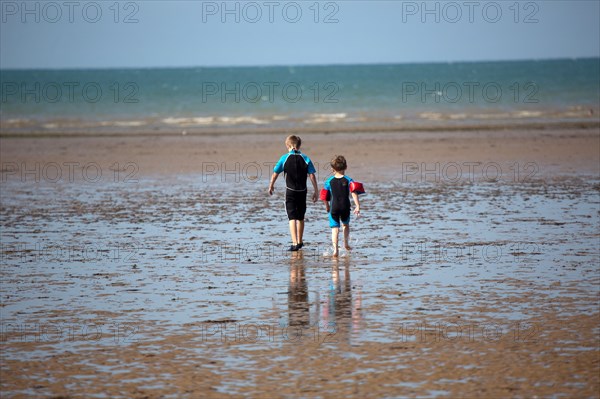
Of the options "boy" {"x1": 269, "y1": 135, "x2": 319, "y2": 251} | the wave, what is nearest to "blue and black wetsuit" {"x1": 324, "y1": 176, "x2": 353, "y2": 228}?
"boy" {"x1": 269, "y1": 135, "x2": 319, "y2": 251}

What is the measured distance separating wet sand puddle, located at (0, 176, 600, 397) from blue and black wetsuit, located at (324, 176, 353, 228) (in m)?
0.47

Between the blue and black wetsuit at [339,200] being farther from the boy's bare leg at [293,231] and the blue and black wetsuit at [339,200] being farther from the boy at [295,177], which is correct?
the boy's bare leg at [293,231]

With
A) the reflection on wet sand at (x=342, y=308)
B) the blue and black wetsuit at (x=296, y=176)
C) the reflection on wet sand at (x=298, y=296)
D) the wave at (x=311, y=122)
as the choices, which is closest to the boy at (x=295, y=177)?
the blue and black wetsuit at (x=296, y=176)

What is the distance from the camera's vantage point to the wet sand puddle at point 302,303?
21.7 feet

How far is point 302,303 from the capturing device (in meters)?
8.78

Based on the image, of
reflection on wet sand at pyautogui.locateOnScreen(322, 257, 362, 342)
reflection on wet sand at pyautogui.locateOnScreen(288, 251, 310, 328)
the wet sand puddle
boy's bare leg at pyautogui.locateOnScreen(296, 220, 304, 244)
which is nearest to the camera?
the wet sand puddle

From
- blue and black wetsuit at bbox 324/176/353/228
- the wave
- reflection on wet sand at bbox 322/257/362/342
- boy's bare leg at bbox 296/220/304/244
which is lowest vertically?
reflection on wet sand at bbox 322/257/362/342

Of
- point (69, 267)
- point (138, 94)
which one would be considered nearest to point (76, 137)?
point (69, 267)

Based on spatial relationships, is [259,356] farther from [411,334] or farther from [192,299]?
[192,299]

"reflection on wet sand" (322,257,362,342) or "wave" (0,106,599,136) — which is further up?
"wave" (0,106,599,136)

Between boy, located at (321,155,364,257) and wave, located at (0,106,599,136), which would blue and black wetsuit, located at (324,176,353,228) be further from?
wave, located at (0,106,599,136)

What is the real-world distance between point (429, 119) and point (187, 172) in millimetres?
21630

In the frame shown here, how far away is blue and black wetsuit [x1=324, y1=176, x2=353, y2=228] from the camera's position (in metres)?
11.5

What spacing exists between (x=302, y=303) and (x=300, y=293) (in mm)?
449
